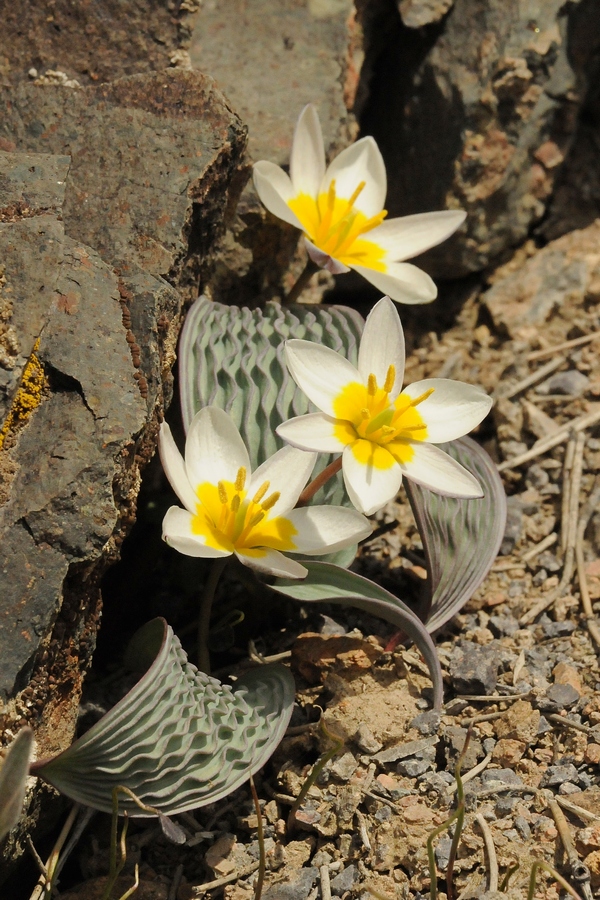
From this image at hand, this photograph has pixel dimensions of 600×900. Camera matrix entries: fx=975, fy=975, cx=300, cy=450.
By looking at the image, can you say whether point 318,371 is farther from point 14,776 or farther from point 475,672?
point 14,776

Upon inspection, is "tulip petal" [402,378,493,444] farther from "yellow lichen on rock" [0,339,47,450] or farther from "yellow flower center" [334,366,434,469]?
"yellow lichen on rock" [0,339,47,450]

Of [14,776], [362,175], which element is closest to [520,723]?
[14,776]

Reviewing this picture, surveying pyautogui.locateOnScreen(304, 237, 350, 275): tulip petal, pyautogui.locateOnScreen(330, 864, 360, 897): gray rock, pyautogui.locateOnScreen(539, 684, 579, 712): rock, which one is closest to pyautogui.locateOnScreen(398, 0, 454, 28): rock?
pyautogui.locateOnScreen(304, 237, 350, 275): tulip petal

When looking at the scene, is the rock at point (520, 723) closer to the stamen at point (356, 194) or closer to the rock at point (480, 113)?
the stamen at point (356, 194)

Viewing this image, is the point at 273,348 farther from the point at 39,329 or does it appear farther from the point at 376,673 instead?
the point at 376,673

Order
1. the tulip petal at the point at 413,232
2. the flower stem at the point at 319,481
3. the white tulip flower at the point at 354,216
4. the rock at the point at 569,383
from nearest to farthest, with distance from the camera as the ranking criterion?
the flower stem at the point at 319,481 → the white tulip flower at the point at 354,216 → the tulip petal at the point at 413,232 → the rock at the point at 569,383

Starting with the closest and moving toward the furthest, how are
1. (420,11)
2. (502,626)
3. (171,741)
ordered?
(171,741), (502,626), (420,11)

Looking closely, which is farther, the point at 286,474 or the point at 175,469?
the point at 286,474

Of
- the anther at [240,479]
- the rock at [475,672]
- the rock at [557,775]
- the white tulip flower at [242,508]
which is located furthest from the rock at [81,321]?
the rock at [557,775]
